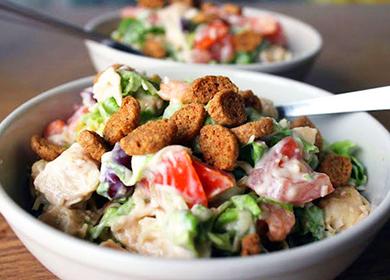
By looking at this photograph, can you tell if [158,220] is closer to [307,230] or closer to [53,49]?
[307,230]

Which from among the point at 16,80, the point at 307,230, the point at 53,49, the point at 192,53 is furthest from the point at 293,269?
the point at 53,49

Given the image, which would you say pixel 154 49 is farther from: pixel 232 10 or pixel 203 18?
pixel 232 10

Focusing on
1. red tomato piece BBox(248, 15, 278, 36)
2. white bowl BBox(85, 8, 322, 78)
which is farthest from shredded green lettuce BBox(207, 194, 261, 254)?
red tomato piece BBox(248, 15, 278, 36)

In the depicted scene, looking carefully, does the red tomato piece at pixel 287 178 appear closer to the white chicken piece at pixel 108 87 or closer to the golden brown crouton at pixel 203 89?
the golden brown crouton at pixel 203 89

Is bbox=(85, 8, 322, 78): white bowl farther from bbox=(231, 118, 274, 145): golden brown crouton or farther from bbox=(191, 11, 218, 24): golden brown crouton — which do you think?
bbox=(231, 118, 274, 145): golden brown crouton

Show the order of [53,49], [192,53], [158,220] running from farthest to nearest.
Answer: [53,49]
[192,53]
[158,220]

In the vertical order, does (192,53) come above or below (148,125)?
below

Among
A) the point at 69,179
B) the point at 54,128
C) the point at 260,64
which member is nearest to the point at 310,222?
the point at 69,179
